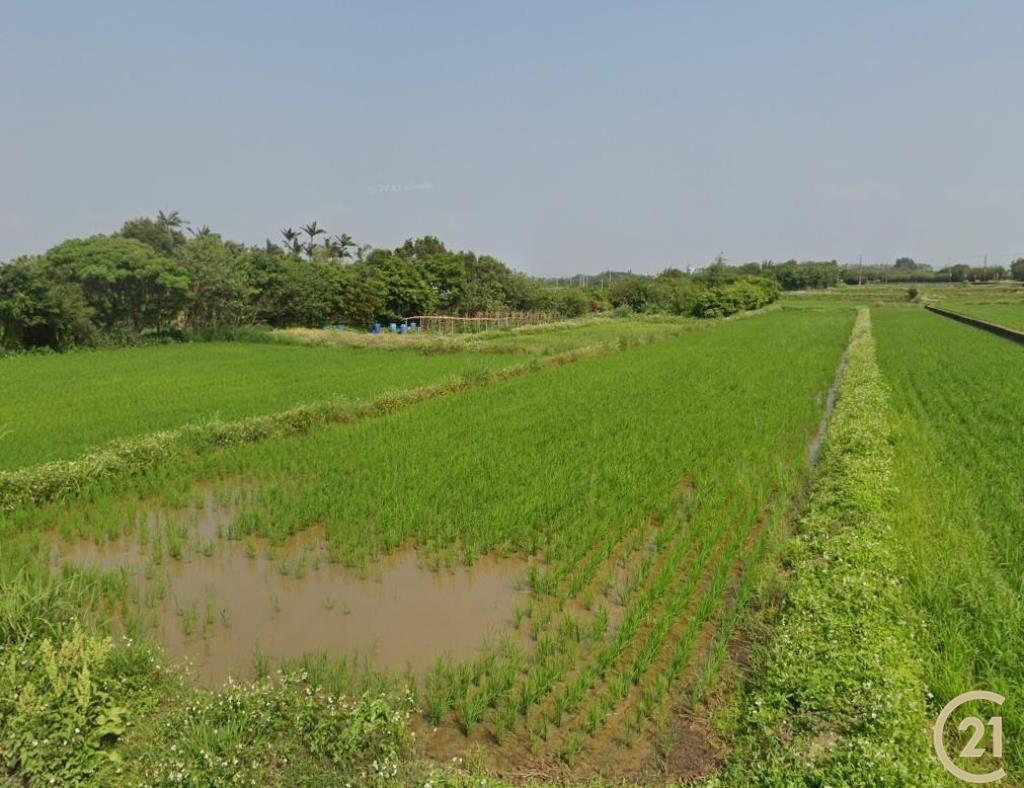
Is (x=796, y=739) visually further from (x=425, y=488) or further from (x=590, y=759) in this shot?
(x=425, y=488)

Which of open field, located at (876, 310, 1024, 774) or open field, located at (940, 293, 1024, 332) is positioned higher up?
open field, located at (940, 293, 1024, 332)

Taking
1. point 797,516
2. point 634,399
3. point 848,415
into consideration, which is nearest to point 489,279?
point 634,399

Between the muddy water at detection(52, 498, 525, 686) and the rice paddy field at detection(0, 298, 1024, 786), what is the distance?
0.9 inches

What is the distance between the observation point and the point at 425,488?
19.1ft

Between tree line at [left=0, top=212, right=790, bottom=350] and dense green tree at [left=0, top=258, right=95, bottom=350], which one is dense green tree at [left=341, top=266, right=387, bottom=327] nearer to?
tree line at [left=0, top=212, right=790, bottom=350]

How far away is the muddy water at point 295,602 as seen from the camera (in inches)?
134

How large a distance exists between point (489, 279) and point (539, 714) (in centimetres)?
4039

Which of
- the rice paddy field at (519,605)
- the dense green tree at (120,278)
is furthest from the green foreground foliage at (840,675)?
the dense green tree at (120,278)

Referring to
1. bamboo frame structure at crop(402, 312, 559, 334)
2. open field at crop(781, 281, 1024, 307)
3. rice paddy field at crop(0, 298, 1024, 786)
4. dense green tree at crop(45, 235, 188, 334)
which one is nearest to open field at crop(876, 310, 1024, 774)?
rice paddy field at crop(0, 298, 1024, 786)

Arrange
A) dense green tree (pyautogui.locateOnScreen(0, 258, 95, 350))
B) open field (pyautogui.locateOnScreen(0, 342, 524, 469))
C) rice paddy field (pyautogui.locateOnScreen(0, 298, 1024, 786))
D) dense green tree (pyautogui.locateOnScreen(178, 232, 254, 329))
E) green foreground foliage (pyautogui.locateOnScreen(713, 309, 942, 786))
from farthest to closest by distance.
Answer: dense green tree (pyautogui.locateOnScreen(178, 232, 254, 329))
dense green tree (pyautogui.locateOnScreen(0, 258, 95, 350))
open field (pyautogui.locateOnScreen(0, 342, 524, 469))
rice paddy field (pyautogui.locateOnScreen(0, 298, 1024, 786))
green foreground foliage (pyautogui.locateOnScreen(713, 309, 942, 786))

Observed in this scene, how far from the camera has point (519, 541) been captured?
15.2 feet

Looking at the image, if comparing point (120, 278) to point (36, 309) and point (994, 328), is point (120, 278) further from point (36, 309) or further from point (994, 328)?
point (994, 328)

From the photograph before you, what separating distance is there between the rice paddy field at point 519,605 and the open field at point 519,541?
0.03 meters

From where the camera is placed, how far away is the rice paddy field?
2422 millimetres
